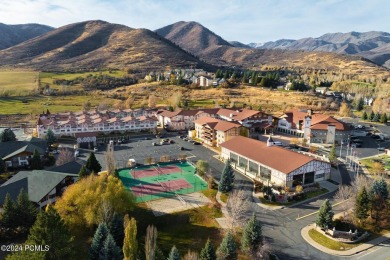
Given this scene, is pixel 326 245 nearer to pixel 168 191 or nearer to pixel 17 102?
pixel 168 191

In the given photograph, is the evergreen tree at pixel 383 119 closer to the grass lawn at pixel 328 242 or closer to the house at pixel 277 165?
the house at pixel 277 165

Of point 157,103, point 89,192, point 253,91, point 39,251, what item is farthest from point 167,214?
point 253,91

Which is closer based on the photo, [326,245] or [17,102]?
[326,245]

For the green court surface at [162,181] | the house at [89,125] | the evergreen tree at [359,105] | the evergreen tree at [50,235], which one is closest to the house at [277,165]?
the green court surface at [162,181]

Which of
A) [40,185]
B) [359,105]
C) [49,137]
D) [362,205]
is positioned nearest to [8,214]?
[40,185]

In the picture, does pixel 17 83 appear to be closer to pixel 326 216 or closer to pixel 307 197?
pixel 307 197

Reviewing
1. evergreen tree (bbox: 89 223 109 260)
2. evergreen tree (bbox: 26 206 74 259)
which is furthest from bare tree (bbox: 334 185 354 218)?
evergreen tree (bbox: 26 206 74 259)

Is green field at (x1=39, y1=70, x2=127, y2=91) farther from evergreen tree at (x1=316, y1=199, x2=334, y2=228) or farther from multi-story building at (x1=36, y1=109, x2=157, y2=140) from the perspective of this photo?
evergreen tree at (x1=316, y1=199, x2=334, y2=228)
